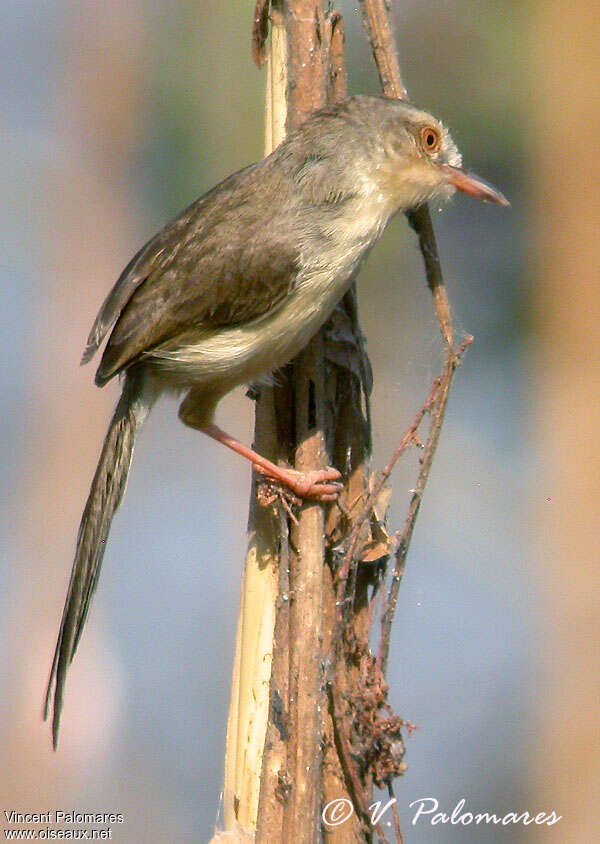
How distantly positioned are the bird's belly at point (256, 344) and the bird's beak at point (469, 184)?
1.92 feet

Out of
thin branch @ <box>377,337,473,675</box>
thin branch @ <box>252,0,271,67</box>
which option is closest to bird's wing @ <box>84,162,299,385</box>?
thin branch @ <box>252,0,271,67</box>

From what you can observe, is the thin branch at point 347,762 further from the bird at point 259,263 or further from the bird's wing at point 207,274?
the bird's wing at point 207,274

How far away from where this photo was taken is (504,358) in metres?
9.70

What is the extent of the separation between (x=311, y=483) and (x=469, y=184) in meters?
1.33

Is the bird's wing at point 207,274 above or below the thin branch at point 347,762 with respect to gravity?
above

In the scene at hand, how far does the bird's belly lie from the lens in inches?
129

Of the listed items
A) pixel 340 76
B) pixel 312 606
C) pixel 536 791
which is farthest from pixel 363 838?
pixel 536 791

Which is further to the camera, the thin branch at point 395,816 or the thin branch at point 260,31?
the thin branch at point 260,31

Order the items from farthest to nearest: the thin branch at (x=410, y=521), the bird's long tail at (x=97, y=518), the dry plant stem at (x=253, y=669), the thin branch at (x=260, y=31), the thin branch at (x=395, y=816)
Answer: the thin branch at (x=260, y=31) < the bird's long tail at (x=97, y=518) < the dry plant stem at (x=253, y=669) < the thin branch at (x=410, y=521) < the thin branch at (x=395, y=816)

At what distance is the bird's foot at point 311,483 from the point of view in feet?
9.47

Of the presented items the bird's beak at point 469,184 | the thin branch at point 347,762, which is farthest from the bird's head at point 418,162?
the thin branch at point 347,762

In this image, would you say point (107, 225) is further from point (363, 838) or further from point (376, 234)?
point (363, 838)

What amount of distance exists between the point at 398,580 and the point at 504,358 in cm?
718

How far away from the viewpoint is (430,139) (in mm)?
3621
